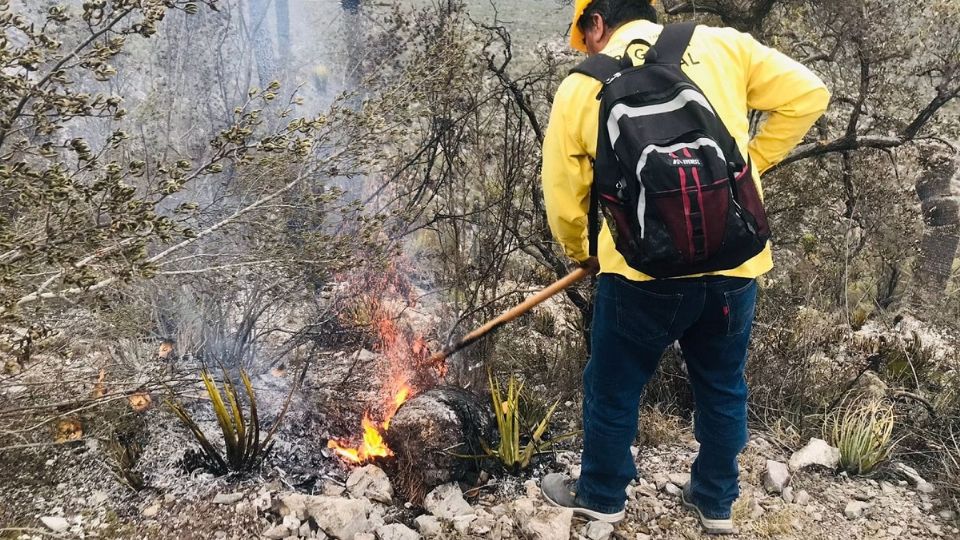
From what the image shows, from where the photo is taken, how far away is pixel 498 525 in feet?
7.80

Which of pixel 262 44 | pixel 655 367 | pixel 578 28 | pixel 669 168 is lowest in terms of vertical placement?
pixel 655 367

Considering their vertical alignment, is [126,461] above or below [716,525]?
above

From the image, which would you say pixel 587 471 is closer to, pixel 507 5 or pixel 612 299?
pixel 612 299

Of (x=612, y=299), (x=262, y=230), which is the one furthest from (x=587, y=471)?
(x=262, y=230)

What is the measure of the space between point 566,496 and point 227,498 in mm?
1543

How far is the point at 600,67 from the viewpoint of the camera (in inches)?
71.9

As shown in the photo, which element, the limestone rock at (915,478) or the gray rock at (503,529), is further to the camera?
the limestone rock at (915,478)

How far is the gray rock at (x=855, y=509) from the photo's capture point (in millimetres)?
2604

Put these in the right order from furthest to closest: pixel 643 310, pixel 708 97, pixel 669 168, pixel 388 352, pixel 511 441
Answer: pixel 388 352, pixel 511 441, pixel 643 310, pixel 708 97, pixel 669 168

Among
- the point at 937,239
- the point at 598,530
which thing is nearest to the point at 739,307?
the point at 598,530

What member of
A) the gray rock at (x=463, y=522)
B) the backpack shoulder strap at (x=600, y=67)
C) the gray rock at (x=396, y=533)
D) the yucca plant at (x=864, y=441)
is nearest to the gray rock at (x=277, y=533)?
the gray rock at (x=396, y=533)

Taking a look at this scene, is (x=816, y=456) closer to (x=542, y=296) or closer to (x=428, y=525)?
(x=542, y=296)

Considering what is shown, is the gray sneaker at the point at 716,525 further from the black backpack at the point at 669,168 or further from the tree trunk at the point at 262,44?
the tree trunk at the point at 262,44

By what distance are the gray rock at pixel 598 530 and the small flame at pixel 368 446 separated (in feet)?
3.40
